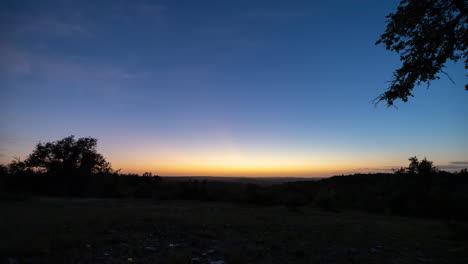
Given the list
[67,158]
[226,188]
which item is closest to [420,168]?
[226,188]

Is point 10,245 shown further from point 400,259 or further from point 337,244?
point 400,259

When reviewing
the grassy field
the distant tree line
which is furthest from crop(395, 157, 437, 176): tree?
the grassy field

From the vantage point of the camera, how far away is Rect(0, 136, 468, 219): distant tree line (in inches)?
677

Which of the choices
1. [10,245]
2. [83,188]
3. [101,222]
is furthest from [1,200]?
[10,245]

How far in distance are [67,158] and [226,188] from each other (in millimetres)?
20068

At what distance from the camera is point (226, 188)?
26.9 m

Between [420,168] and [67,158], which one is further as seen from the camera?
[67,158]

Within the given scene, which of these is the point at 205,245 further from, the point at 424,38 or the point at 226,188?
the point at 226,188

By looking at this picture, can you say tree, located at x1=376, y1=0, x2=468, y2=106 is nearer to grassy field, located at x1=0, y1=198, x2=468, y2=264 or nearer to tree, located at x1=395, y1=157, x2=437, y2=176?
grassy field, located at x1=0, y1=198, x2=468, y2=264

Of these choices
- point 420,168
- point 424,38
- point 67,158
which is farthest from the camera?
point 67,158

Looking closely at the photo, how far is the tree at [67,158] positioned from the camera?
28.6m

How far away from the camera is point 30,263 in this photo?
13.1 feet

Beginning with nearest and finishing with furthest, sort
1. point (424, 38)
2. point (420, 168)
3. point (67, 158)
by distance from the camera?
point (424, 38) < point (420, 168) < point (67, 158)

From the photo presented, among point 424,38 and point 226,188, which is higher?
point 424,38
